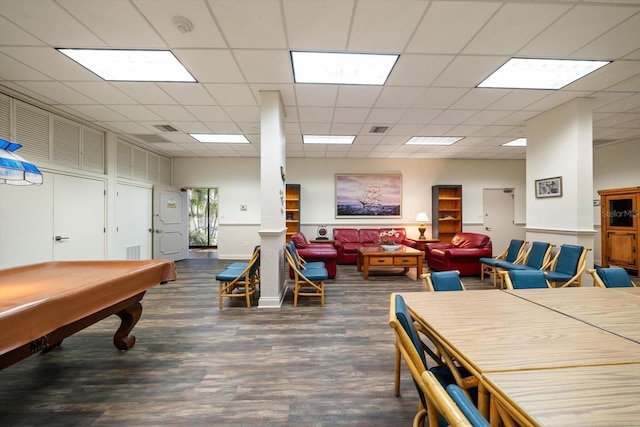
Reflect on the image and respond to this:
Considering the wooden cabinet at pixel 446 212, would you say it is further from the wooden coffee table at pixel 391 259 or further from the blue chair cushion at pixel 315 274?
the blue chair cushion at pixel 315 274

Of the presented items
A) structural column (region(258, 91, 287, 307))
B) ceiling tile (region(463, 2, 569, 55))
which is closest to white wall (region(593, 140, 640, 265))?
ceiling tile (region(463, 2, 569, 55))

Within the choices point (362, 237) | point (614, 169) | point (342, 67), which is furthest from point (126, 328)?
point (614, 169)

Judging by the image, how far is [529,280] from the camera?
2230 millimetres

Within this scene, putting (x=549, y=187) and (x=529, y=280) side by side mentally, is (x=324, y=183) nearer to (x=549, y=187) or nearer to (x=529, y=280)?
(x=549, y=187)

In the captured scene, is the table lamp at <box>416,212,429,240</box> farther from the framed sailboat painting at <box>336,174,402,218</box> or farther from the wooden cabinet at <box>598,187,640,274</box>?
the wooden cabinet at <box>598,187,640,274</box>

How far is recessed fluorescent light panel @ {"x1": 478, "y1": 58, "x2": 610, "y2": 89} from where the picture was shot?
9.50 ft

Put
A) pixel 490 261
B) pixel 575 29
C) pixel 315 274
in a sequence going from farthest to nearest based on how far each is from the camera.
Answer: pixel 490 261 → pixel 315 274 → pixel 575 29

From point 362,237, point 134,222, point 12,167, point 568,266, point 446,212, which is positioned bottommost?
point 568,266

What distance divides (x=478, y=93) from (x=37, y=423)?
5.47 m

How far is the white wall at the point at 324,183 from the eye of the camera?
24.7 feet

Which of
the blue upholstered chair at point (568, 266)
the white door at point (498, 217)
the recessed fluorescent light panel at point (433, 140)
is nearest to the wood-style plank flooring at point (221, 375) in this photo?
the blue upholstered chair at point (568, 266)

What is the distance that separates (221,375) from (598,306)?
2.78m

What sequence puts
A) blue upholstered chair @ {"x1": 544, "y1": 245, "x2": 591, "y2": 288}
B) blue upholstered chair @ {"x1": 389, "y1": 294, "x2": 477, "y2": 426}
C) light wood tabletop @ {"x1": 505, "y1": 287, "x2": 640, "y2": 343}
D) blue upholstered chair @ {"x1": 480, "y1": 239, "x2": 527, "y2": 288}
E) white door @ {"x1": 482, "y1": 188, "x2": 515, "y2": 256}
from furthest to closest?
white door @ {"x1": 482, "y1": 188, "x2": 515, "y2": 256} → blue upholstered chair @ {"x1": 480, "y1": 239, "x2": 527, "y2": 288} → blue upholstered chair @ {"x1": 544, "y1": 245, "x2": 591, "y2": 288} → light wood tabletop @ {"x1": 505, "y1": 287, "x2": 640, "y2": 343} → blue upholstered chair @ {"x1": 389, "y1": 294, "x2": 477, "y2": 426}

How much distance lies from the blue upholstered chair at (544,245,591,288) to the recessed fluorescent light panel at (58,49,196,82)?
574 cm
